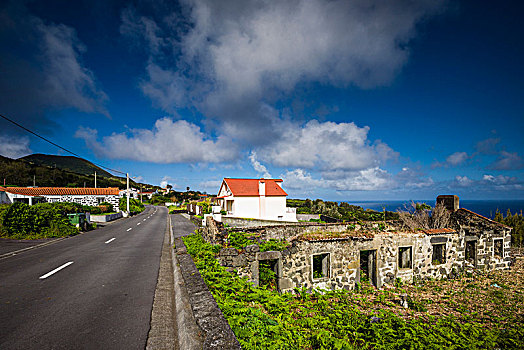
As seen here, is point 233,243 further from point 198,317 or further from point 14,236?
point 14,236

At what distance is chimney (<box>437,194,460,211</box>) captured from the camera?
17397mm

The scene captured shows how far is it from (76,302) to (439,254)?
18923 mm

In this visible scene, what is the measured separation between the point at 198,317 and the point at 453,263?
18.1 meters

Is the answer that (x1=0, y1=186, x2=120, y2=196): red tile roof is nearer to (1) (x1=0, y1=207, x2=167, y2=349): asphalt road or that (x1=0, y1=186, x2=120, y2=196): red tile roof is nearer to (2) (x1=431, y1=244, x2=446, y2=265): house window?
(1) (x1=0, y1=207, x2=167, y2=349): asphalt road

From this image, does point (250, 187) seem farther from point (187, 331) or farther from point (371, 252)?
point (187, 331)

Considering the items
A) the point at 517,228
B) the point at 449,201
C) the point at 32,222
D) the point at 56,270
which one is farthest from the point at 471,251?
the point at 32,222

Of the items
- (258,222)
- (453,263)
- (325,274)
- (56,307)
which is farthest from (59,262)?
(453,263)

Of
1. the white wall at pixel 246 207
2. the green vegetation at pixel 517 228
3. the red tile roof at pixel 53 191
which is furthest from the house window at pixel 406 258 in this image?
the red tile roof at pixel 53 191

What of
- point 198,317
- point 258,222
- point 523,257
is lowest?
point 523,257

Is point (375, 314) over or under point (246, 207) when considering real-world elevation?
under

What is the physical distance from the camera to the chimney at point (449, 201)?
17397 millimetres

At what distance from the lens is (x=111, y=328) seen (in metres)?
4.61

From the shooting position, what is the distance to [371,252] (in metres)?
14.2

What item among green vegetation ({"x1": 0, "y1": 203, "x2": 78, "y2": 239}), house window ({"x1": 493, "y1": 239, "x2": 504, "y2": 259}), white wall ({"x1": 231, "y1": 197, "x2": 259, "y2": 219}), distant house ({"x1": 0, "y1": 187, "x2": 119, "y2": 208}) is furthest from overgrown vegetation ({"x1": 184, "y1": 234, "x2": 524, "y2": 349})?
distant house ({"x1": 0, "y1": 187, "x2": 119, "y2": 208})
